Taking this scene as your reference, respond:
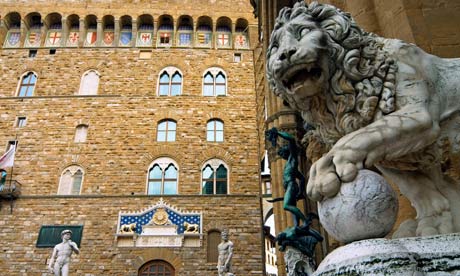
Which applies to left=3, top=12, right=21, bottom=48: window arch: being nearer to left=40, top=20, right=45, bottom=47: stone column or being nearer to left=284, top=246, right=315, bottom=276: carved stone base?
left=40, top=20, right=45, bottom=47: stone column

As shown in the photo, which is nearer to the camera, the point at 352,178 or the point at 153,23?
the point at 352,178

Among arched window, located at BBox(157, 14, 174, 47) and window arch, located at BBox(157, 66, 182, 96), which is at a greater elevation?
arched window, located at BBox(157, 14, 174, 47)

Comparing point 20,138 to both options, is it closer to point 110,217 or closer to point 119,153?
point 119,153

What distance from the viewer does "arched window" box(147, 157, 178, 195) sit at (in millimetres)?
16750

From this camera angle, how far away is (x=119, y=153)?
17.2 metres

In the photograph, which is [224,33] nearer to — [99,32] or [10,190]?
[99,32]

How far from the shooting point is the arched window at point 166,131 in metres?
17.7

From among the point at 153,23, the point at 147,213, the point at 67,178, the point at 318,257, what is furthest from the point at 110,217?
the point at 318,257

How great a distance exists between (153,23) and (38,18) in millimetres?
5367

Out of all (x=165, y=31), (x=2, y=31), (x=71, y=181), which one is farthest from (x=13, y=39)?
(x=71, y=181)

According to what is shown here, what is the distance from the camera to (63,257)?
35.6 ft

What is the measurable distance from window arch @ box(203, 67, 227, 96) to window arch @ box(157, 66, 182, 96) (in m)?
1.16

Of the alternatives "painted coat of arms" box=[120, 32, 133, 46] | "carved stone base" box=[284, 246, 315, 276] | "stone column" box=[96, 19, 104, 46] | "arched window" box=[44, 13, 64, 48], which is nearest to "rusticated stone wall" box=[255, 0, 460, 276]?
"carved stone base" box=[284, 246, 315, 276]

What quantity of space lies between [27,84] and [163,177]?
7687 mm
